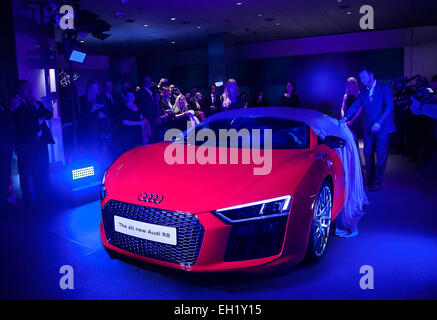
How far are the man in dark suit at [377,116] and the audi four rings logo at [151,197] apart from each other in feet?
11.1

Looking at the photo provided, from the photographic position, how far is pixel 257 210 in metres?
2.15

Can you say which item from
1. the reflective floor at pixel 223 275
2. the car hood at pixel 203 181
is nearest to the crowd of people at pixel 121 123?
the reflective floor at pixel 223 275

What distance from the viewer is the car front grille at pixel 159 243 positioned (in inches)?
83.7

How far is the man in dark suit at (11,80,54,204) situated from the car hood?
2.59 m

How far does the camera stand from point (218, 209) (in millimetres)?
2107

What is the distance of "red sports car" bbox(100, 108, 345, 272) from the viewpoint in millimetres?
2125

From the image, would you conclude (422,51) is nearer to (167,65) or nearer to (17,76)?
(167,65)

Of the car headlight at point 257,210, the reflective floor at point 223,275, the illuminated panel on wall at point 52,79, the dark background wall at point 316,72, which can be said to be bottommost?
the reflective floor at point 223,275

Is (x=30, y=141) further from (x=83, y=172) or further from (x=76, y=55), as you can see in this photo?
(x=76, y=55)

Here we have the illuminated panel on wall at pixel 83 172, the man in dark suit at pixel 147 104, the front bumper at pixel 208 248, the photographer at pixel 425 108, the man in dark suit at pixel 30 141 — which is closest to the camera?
the front bumper at pixel 208 248

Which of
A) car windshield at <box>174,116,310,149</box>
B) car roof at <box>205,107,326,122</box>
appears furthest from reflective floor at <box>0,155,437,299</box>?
car roof at <box>205,107,326,122</box>

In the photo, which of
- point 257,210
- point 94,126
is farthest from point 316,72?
point 257,210

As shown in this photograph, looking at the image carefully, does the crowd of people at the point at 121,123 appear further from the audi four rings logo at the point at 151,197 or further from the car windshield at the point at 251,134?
the audi four rings logo at the point at 151,197

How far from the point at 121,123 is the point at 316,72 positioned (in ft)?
38.7
